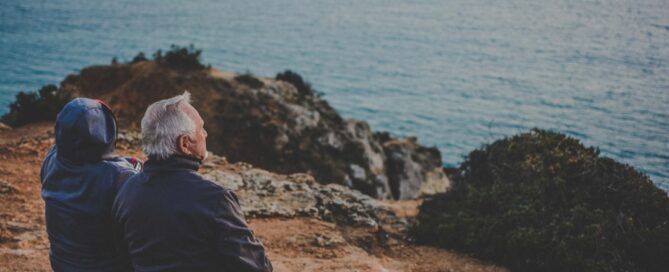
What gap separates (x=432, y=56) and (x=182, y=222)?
6137 cm

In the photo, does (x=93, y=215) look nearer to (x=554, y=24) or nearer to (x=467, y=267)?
(x=467, y=267)

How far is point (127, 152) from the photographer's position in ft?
40.9

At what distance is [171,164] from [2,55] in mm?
54206

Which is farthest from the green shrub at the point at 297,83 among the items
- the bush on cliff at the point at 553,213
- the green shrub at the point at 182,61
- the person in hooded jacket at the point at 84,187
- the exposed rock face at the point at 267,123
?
the person in hooded jacket at the point at 84,187

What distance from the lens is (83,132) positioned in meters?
3.61

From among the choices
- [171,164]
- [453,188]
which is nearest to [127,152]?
[453,188]

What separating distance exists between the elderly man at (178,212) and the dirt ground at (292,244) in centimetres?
430

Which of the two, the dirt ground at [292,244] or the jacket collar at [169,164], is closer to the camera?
the jacket collar at [169,164]

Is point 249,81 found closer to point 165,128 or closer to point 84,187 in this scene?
point 84,187

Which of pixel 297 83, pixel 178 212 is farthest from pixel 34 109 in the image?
pixel 178 212

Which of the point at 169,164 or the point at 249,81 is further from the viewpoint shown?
the point at 249,81

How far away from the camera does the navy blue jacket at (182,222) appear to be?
3.32 meters

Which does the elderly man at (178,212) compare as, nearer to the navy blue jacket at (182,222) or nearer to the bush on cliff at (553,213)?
the navy blue jacket at (182,222)

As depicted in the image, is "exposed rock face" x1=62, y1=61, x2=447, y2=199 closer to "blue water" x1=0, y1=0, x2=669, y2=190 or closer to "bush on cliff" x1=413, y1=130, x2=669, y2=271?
"blue water" x1=0, y1=0, x2=669, y2=190
